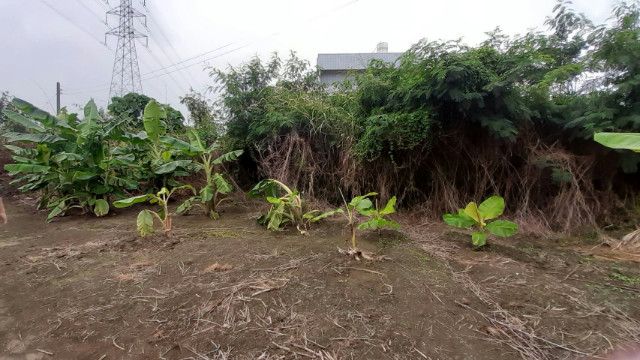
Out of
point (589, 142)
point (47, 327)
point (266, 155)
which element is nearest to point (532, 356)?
point (47, 327)

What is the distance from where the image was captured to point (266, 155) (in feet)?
17.2

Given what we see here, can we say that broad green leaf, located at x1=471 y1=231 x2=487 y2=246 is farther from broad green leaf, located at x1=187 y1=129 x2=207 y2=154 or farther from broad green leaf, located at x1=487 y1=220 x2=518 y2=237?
broad green leaf, located at x1=187 y1=129 x2=207 y2=154

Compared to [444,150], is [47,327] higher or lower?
lower

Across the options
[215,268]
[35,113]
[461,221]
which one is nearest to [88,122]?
[35,113]

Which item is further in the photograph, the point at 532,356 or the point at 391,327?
the point at 391,327

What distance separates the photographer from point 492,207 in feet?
8.43

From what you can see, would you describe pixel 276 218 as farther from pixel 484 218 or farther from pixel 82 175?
pixel 82 175

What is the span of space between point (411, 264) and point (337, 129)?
2694 mm

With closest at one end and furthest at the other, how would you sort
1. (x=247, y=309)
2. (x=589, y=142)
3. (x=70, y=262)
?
(x=247, y=309) → (x=70, y=262) → (x=589, y=142)

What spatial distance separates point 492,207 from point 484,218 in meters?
0.14

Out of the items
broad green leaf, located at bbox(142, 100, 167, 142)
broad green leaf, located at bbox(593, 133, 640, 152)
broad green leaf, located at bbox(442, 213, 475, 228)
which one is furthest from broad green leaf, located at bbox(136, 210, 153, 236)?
broad green leaf, located at bbox(593, 133, 640, 152)

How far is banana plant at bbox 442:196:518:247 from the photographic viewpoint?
253 cm

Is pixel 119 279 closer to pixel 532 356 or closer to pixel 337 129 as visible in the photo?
pixel 532 356

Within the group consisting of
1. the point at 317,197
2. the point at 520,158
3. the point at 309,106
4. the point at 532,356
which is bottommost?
the point at 532,356
